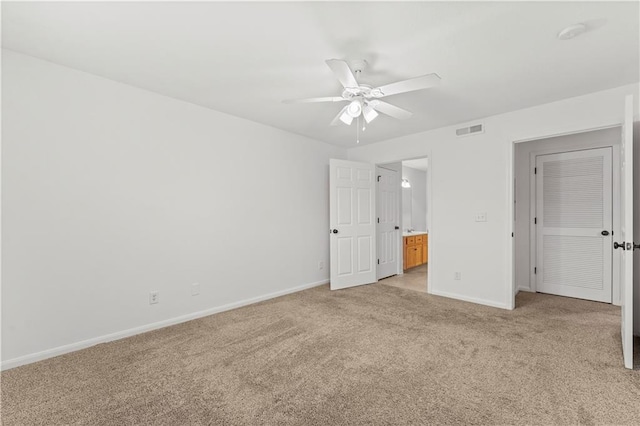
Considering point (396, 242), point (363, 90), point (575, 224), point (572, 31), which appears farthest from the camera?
point (396, 242)

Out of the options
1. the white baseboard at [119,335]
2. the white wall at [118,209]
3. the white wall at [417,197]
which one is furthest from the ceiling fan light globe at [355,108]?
the white wall at [417,197]

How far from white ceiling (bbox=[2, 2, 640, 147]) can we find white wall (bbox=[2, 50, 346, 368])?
13.1 inches

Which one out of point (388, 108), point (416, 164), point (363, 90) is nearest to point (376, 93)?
point (363, 90)

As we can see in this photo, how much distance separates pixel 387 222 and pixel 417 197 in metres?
2.82

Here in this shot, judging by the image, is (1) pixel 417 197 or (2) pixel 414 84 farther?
(1) pixel 417 197

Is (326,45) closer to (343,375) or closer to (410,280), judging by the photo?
(343,375)

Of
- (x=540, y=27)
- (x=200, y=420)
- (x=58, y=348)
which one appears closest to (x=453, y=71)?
(x=540, y=27)

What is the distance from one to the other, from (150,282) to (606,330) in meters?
4.60

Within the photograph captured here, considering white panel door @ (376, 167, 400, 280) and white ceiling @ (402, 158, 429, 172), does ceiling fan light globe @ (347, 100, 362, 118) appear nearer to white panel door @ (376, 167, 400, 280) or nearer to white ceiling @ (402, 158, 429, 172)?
white panel door @ (376, 167, 400, 280)

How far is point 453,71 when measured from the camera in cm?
248

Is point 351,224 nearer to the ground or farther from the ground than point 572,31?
nearer to the ground

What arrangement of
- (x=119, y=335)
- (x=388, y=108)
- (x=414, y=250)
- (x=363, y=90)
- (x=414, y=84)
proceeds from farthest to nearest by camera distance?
1. (x=414, y=250)
2. (x=119, y=335)
3. (x=388, y=108)
4. (x=363, y=90)
5. (x=414, y=84)

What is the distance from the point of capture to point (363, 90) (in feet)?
7.63

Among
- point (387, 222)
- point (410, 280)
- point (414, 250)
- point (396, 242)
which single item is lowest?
point (410, 280)
